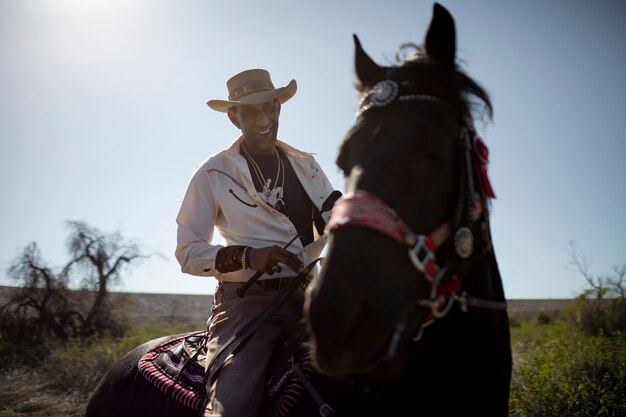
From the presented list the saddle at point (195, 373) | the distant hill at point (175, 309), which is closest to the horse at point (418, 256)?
the saddle at point (195, 373)

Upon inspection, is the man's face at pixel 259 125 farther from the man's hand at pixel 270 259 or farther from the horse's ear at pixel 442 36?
the horse's ear at pixel 442 36

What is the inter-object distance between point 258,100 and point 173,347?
6.69 ft

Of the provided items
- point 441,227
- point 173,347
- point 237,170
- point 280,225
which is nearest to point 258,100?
point 237,170

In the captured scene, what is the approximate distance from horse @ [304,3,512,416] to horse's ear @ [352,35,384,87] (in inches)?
2.1

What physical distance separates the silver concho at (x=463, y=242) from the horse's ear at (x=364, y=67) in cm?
94

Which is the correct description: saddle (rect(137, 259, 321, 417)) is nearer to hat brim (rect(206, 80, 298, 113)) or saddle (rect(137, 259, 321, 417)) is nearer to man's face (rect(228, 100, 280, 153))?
man's face (rect(228, 100, 280, 153))

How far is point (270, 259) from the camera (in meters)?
2.91

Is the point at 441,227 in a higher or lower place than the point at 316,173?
lower

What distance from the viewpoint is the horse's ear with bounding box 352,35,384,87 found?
2.47 metres

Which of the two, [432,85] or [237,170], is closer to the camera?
[432,85]

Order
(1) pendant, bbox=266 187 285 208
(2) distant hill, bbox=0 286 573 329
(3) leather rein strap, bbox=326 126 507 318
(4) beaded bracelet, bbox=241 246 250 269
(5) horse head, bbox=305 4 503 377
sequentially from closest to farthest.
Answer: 1. (5) horse head, bbox=305 4 503 377
2. (3) leather rein strap, bbox=326 126 507 318
3. (4) beaded bracelet, bbox=241 246 250 269
4. (1) pendant, bbox=266 187 285 208
5. (2) distant hill, bbox=0 286 573 329

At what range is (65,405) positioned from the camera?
10055mm

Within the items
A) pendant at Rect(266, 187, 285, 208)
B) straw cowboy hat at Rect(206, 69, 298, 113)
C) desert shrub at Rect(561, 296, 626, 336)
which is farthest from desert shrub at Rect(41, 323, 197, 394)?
desert shrub at Rect(561, 296, 626, 336)

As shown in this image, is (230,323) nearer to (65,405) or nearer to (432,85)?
(432,85)
